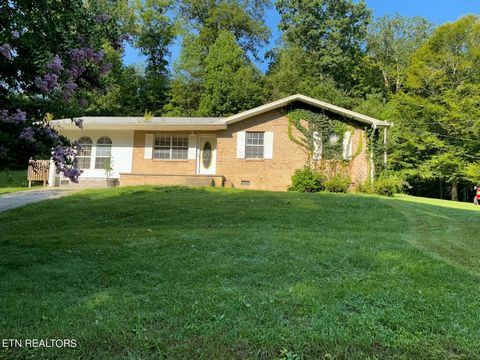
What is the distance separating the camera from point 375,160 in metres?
17.7

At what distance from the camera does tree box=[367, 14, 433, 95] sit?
108ft

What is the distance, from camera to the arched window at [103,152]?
755 inches

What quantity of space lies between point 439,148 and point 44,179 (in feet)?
73.3

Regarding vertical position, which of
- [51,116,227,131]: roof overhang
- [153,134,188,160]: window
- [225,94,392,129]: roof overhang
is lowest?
[153,134,188,160]: window

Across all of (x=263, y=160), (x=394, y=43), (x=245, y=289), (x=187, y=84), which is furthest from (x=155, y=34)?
(x=245, y=289)

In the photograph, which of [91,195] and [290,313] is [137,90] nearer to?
[91,195]

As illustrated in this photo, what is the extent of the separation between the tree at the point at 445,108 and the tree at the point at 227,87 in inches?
406

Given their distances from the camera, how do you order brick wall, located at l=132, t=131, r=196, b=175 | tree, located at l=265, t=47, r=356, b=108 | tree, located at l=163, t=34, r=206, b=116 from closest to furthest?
1. brick wall, located at l=132, t=131, r=196, b=175
2. tree, located at l=265, t=47, r=356, b=108
3. tree, located at l=163, t=34, r=206, b=116

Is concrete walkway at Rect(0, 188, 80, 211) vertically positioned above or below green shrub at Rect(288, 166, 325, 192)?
below

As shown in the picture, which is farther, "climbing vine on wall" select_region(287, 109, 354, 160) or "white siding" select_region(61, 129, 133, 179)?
"white siding" select_region(61, 129, 133, 179)

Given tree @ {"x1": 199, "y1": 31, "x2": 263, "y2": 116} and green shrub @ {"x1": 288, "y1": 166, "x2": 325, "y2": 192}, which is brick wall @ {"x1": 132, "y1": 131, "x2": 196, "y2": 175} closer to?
green shrub @ {"x1": 288, "y1": 166, "x2": 325, "y2": 192}

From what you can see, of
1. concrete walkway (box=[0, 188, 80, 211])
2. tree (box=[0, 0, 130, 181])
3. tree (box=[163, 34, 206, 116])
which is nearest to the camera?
tree (box=[0, 0, 130, 181])

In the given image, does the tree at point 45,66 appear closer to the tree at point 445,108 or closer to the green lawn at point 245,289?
the green lawn at point 245,289

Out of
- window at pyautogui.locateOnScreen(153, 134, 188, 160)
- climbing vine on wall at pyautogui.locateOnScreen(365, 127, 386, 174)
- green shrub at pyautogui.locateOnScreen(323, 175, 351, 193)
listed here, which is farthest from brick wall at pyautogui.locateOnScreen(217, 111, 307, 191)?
climbing vine on wall at pyautogui.locateOnScreen(365, 127, 386, 174)
